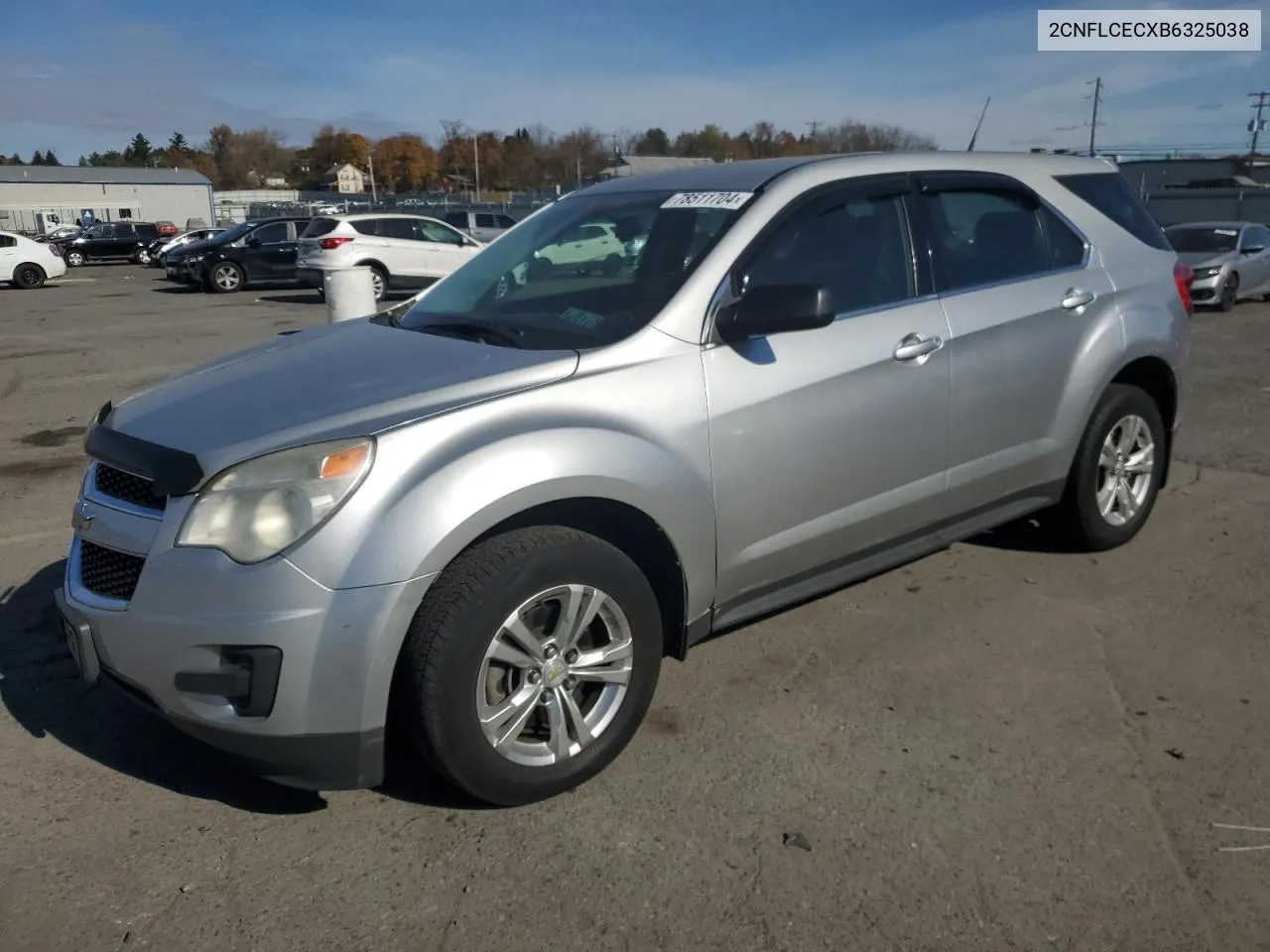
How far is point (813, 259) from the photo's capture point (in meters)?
3.77

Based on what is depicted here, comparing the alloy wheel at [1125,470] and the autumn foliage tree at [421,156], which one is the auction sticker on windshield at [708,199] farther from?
the autumn foliage tree at [421,156]

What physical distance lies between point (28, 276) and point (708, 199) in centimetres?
2857

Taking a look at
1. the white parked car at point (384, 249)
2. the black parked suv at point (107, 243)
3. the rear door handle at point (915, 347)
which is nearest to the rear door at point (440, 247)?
the white parked car at point (384, 249)

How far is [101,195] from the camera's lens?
7500 cm

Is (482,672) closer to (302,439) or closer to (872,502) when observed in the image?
(302,439)

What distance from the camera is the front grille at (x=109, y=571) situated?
9.16ft

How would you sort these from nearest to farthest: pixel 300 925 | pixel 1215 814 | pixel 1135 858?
pixel 300 925, pixel 1135 858, pixel 1215 814

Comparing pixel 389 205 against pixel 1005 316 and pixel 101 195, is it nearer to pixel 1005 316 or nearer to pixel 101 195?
pixel 101 195

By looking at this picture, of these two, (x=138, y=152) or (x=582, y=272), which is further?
(x=138, y=152)

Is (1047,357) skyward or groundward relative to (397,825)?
skyward

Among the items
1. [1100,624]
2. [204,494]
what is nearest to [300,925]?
[204,494]

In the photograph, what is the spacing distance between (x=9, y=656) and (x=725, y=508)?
2934 mm

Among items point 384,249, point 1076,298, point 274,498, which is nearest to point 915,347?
point 1076,298

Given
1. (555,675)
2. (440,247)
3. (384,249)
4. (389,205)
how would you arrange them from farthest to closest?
(389,205)
(440,247)
(384,249)
(555,675)
